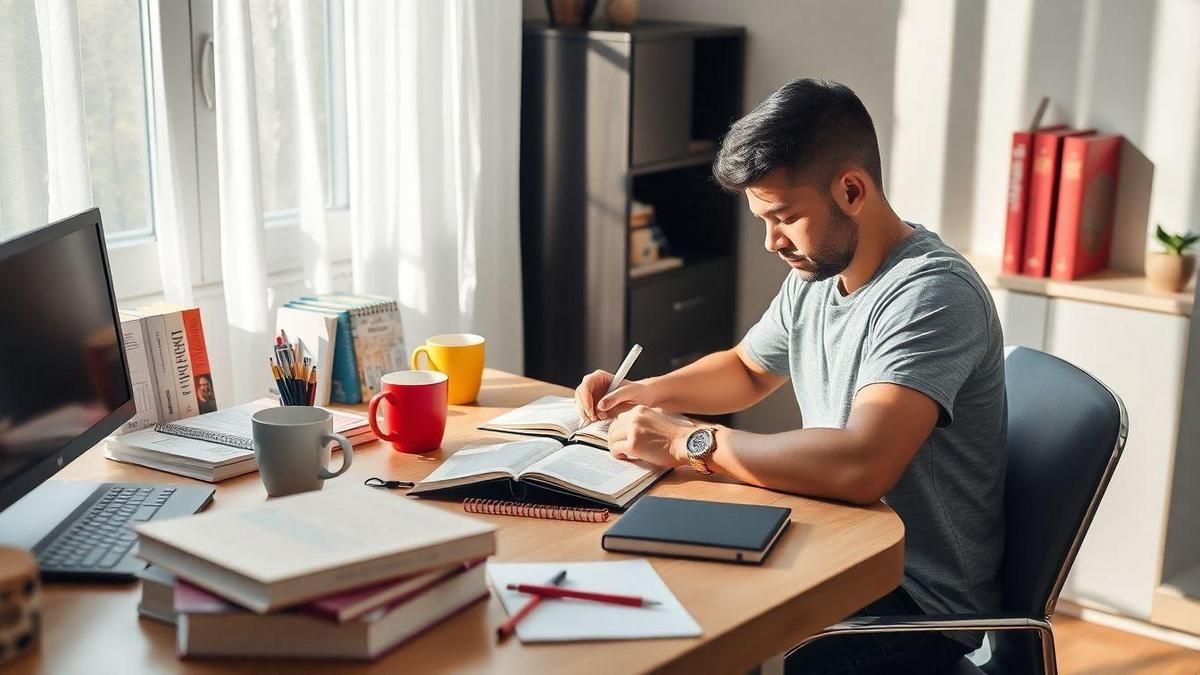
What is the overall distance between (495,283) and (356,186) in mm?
459

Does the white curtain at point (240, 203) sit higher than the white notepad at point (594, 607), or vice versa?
the white curtain at point (240, 203)

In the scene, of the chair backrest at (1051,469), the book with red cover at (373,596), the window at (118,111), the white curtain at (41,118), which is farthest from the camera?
the window at (118,111)

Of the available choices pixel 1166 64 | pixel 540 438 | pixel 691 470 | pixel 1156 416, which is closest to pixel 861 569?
pixel 691 470

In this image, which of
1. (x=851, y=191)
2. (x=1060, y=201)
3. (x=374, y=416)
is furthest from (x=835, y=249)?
(x=1060, y=201)

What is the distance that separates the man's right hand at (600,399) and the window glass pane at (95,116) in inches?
42.4

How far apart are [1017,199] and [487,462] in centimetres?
174

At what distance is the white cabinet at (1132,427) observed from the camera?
108 inches

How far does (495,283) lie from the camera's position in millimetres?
3098

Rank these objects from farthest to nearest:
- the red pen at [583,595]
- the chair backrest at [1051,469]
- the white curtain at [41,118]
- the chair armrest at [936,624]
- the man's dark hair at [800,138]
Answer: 1. the white curtain at [41,118]
2. the man's dark hair at [800,138]
3. the chair backrest at [1051,469]
4. the chair armrest at [936,624]
5. the red pen at [583,595]

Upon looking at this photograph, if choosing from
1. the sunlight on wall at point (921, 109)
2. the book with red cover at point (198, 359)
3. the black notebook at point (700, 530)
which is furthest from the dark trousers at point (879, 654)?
the sunlight on wall at point (921, 109)

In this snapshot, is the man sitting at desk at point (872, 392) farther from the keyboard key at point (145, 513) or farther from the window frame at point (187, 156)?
the window frame at point (187, 156)

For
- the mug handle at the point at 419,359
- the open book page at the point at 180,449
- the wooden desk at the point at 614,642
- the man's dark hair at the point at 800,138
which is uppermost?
the man's dark hair at the point at 800,138

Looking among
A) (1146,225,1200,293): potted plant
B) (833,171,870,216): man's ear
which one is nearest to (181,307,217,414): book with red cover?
(833,171,870,216): man's ear

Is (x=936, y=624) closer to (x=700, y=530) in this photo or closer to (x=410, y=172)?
(x=700, y=530)
